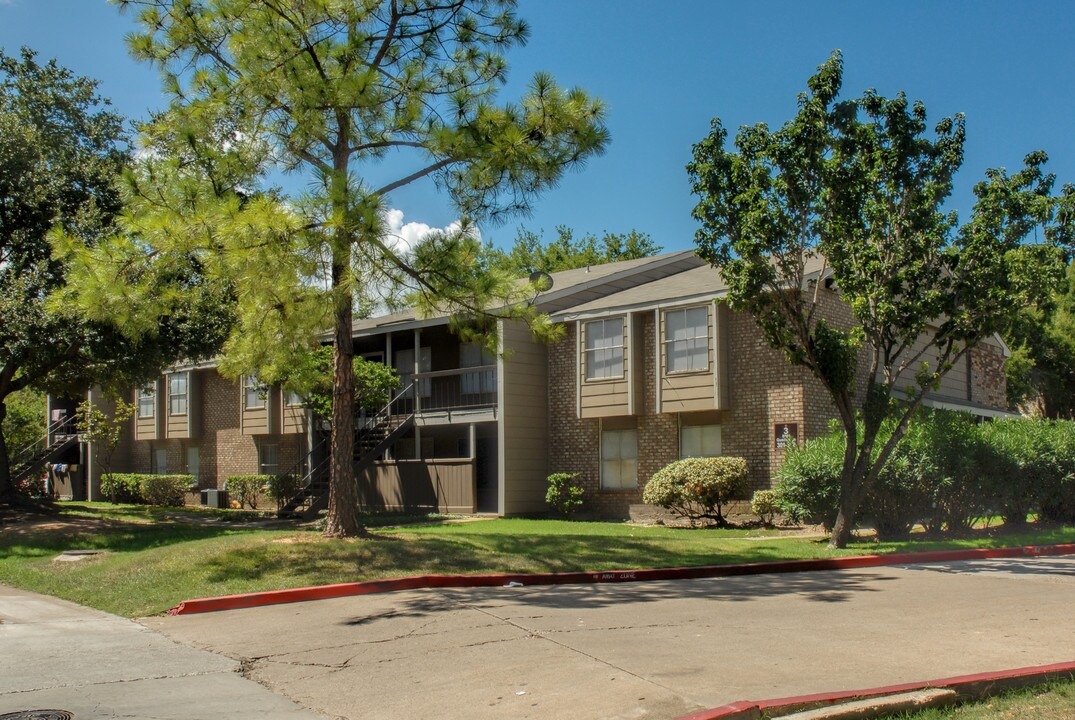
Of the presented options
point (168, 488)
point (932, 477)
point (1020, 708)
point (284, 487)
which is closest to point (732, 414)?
point (932, 477)

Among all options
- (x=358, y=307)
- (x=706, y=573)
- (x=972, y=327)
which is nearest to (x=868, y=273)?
(x=972, y=327)

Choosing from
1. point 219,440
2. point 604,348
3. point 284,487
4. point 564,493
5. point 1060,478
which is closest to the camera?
point 1060,478

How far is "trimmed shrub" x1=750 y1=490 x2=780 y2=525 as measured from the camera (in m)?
19.2

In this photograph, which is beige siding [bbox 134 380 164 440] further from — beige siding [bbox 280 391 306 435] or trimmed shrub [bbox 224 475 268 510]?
beige siding [bbox 280 391 306 435]

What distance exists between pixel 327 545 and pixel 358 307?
134 inches

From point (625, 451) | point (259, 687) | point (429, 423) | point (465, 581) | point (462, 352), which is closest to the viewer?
point (259, 687)

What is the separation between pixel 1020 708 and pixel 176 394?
32.4m

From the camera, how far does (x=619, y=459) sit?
23.1 metres

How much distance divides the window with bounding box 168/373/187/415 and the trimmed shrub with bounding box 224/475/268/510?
4.71m

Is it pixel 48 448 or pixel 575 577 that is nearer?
pixel 575 577

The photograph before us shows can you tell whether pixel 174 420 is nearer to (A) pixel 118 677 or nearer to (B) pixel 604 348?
(B) pixel 604 348

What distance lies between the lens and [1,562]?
1505 centimetres

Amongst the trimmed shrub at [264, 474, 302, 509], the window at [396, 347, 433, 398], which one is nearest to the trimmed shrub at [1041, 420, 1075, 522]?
the window at [396, 347, 433, 398]

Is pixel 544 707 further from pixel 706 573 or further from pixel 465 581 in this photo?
pixel 706 573
